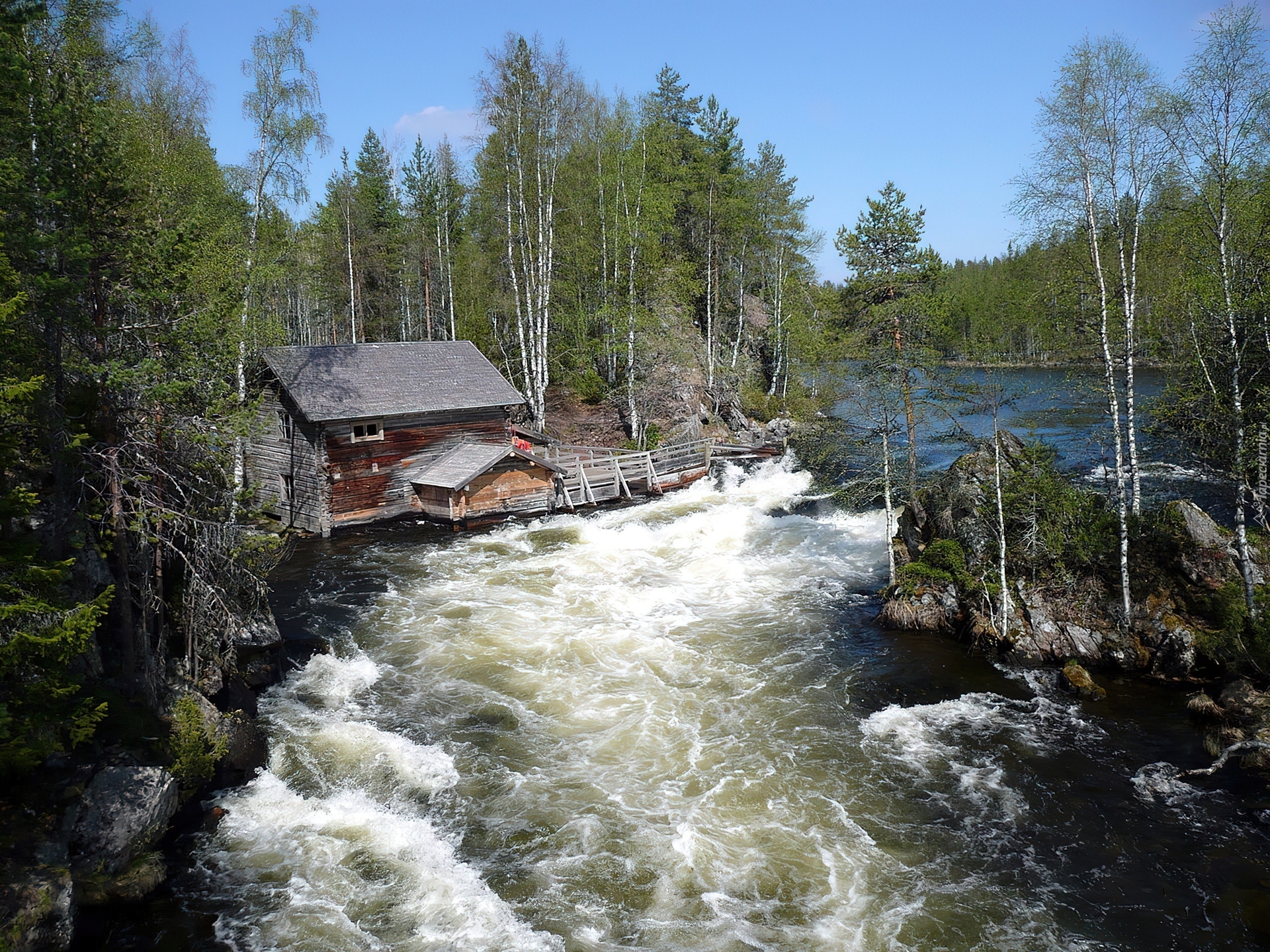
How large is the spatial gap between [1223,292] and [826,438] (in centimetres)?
1035

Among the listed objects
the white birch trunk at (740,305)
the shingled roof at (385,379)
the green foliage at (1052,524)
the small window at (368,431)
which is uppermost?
the white birch trunk at (740,305)

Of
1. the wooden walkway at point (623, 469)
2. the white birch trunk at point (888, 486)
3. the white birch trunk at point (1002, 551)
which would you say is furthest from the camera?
the wooden walkway at point (623, 469)

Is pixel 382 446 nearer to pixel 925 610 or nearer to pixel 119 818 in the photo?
pixel 119 818

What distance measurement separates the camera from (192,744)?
408 inches

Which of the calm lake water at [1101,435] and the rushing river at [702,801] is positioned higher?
the calm lake water at [1101,435]

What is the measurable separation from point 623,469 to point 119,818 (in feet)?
72.6

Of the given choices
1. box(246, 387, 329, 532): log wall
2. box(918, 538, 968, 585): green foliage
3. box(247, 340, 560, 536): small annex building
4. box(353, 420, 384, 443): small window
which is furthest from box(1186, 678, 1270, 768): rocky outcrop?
box(246, 387, 329, 532): log wall

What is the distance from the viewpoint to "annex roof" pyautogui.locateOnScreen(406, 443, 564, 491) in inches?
956

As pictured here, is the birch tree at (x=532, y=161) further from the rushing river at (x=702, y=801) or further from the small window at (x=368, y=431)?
the rushing river at (x=702, y=801)

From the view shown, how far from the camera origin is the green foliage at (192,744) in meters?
10.1

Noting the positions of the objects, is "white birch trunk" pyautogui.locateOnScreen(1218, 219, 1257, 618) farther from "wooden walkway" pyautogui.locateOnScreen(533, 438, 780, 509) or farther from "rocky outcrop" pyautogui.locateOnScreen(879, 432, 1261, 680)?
"wooden walkway" pyautogui.locateOnScreen(533, 438, 780, 509)

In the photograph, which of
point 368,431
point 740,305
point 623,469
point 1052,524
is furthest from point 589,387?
point 1052,524

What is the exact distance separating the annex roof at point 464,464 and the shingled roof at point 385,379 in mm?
1627

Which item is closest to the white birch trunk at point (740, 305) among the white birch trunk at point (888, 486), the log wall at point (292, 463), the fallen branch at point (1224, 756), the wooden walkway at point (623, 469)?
the wooden walkway at point (623, 469)
